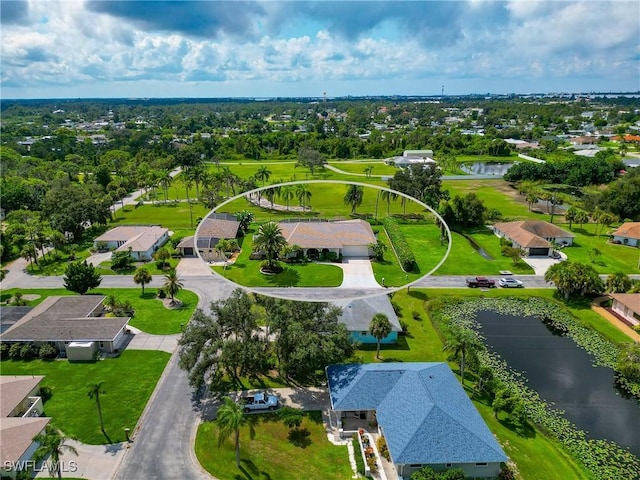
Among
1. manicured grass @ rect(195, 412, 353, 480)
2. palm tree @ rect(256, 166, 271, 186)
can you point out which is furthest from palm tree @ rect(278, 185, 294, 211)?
manicured grass @ rect(195, 412, 353, 480)

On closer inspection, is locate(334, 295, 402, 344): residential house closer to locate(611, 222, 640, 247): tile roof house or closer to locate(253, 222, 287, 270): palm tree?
locate(253, 222, 287, 270): palm tree

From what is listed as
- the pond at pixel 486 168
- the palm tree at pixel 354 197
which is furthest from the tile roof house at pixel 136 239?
the pond at pixel 486 168

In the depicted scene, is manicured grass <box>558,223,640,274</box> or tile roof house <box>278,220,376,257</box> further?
manicured grass <box>558,223,640,274</box>

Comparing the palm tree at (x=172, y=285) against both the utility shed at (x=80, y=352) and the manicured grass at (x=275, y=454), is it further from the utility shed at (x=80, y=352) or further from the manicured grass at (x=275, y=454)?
the manicured grass at (x=275, y=454)

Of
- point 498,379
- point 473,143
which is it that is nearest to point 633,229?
point 498,379

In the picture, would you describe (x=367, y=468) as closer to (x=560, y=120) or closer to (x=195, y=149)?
(x=195, y=149)

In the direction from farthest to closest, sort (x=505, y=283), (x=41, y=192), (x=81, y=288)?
(x=41, y=192), (x=505, y=283), (x=81, y=288)
